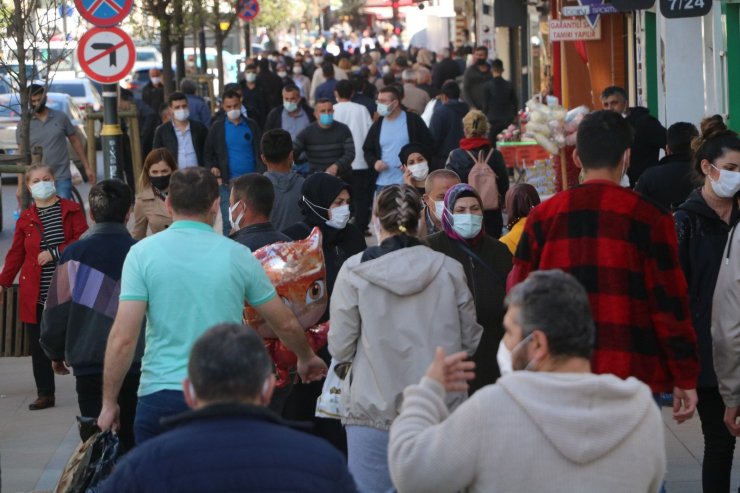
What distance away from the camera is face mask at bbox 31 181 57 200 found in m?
9.34

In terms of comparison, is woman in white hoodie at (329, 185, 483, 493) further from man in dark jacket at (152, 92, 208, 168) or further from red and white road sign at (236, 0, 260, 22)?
red and white road sign at (236, 0, 260, 22)

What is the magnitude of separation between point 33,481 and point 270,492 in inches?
206

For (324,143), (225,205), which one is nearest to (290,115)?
(324,143)

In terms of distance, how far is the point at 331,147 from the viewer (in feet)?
47.0

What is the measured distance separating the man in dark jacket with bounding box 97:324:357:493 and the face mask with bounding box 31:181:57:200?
6.02 metres

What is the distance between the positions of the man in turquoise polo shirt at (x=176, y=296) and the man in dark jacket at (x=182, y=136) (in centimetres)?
885

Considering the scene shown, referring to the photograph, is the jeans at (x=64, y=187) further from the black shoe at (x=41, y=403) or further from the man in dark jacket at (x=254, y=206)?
the man in dark jacket at (x=254, y=206)

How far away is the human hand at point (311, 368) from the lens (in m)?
6.29

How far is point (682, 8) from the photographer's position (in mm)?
12531

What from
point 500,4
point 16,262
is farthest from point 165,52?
point 16,262

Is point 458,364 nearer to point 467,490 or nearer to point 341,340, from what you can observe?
point 467,490

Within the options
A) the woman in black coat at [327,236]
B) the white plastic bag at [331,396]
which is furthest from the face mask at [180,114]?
the white plastic bag at [331,396]

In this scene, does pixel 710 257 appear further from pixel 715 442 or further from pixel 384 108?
pixel 384 108

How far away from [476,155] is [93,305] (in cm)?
532
